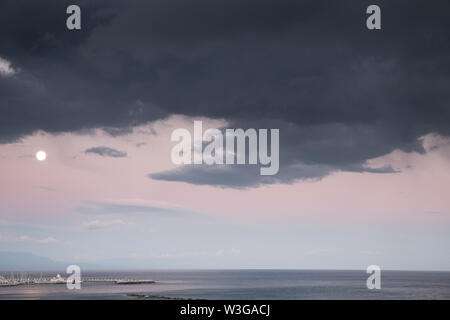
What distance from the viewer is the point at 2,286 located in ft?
606
